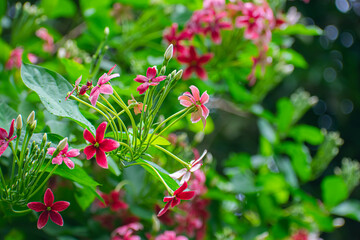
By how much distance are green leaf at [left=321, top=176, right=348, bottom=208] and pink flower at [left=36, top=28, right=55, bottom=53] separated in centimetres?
115

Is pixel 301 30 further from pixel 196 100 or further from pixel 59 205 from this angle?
pixel 59 205

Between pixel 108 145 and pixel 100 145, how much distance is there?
0.02 metres

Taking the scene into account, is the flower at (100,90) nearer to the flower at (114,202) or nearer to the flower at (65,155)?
the flower at (65,155)

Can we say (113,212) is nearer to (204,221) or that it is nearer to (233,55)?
(204,221)

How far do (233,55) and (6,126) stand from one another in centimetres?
78

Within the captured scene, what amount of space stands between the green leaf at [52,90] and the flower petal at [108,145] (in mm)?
43

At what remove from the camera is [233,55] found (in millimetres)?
1323

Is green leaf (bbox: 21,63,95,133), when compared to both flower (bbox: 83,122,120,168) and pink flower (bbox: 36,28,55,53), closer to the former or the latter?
flower (bbox: 83,122,120,168)

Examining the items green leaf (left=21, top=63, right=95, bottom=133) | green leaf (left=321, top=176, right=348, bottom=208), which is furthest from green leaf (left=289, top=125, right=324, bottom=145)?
green leaf (left=21, top=63, right=95, bottom=133)

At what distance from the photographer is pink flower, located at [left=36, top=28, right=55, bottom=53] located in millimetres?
1447

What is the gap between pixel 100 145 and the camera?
666 millimetres

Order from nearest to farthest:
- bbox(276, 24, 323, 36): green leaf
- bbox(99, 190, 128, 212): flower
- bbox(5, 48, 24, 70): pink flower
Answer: bbox(99, 190, 128, 212): flower → bbox(5, 48, 24, 70): pink flower → bbox(276, 24, 323, 36): green leaf

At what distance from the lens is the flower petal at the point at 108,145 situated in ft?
2.15

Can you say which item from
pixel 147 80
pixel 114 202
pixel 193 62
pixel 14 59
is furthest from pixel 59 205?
pixel 14 59
